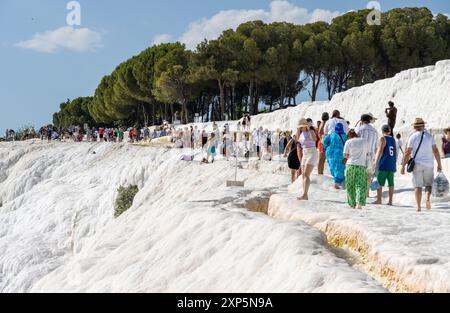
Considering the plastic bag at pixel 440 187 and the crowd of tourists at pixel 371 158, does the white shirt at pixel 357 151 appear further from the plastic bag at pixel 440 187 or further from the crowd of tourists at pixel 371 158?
the plastic bag at pixel 440 187

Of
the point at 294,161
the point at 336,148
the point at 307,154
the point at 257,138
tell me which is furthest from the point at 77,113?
the point at 307,154

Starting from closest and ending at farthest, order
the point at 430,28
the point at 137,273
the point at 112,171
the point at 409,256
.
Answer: the point at 409,256 < the point at 137,273 < the point at 112,171 < the point at 430,28

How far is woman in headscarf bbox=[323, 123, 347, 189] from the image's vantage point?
1305 centimetres

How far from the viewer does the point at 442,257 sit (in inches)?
269

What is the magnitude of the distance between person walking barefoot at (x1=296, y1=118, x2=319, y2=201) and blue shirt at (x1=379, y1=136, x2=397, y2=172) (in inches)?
47.8

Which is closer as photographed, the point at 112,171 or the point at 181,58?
the point at 112,171

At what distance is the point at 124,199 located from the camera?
3191 cm

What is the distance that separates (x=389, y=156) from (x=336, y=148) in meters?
2.05

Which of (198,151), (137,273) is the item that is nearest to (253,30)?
(198,151)

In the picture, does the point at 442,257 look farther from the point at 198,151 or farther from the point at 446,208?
the point at 198,151

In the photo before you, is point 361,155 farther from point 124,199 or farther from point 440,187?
point 124,199

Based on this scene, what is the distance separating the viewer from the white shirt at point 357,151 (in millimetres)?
10523

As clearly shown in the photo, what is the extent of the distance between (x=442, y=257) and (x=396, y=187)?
769 cm

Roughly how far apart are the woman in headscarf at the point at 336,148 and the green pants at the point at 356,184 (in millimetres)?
2463
